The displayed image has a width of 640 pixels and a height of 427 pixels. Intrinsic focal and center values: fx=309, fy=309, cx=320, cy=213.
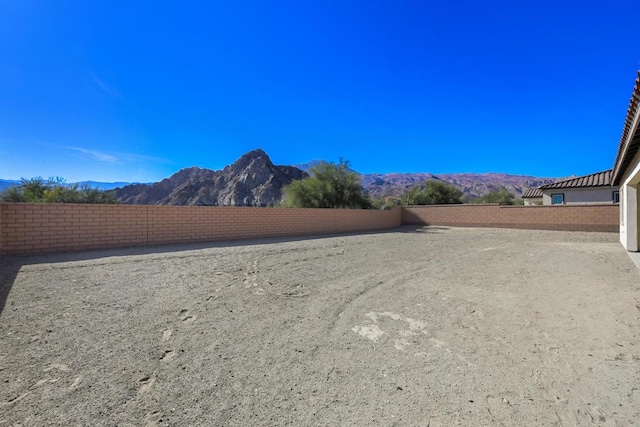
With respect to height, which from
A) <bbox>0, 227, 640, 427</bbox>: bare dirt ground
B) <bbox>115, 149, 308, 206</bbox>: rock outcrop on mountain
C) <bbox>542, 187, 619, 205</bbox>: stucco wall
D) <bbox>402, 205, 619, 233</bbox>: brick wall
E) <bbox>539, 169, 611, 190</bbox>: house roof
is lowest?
<bbox>0, 227, 640, 427</bbox>: bare dirt ground

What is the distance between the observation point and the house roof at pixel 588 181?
2248 centimetres

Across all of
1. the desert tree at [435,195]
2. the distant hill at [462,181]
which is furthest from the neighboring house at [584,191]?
the distant hill at [462,181]

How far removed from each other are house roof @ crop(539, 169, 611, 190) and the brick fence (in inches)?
279

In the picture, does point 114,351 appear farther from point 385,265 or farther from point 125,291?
point 385,265

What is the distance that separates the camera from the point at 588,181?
23.3 m

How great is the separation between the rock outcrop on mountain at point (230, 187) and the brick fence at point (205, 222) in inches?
1565

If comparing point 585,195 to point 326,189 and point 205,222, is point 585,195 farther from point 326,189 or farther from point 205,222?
point 205,222

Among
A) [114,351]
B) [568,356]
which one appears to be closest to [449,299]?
[568,356]

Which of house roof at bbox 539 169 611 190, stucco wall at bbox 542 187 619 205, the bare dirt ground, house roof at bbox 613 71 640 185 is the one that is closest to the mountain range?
stucco wall at bbox 542 187 619 205

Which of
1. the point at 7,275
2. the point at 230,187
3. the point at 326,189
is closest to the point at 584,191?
the point at 326,189

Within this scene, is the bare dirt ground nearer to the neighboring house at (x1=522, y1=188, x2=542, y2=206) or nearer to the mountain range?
the neighboring house at (x1=522, y1=188, x2=542, y2=206)

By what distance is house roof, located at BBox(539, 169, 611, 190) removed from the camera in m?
22.5

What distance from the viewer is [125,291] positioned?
4980 mm

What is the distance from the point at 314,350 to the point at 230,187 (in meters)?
64.1
